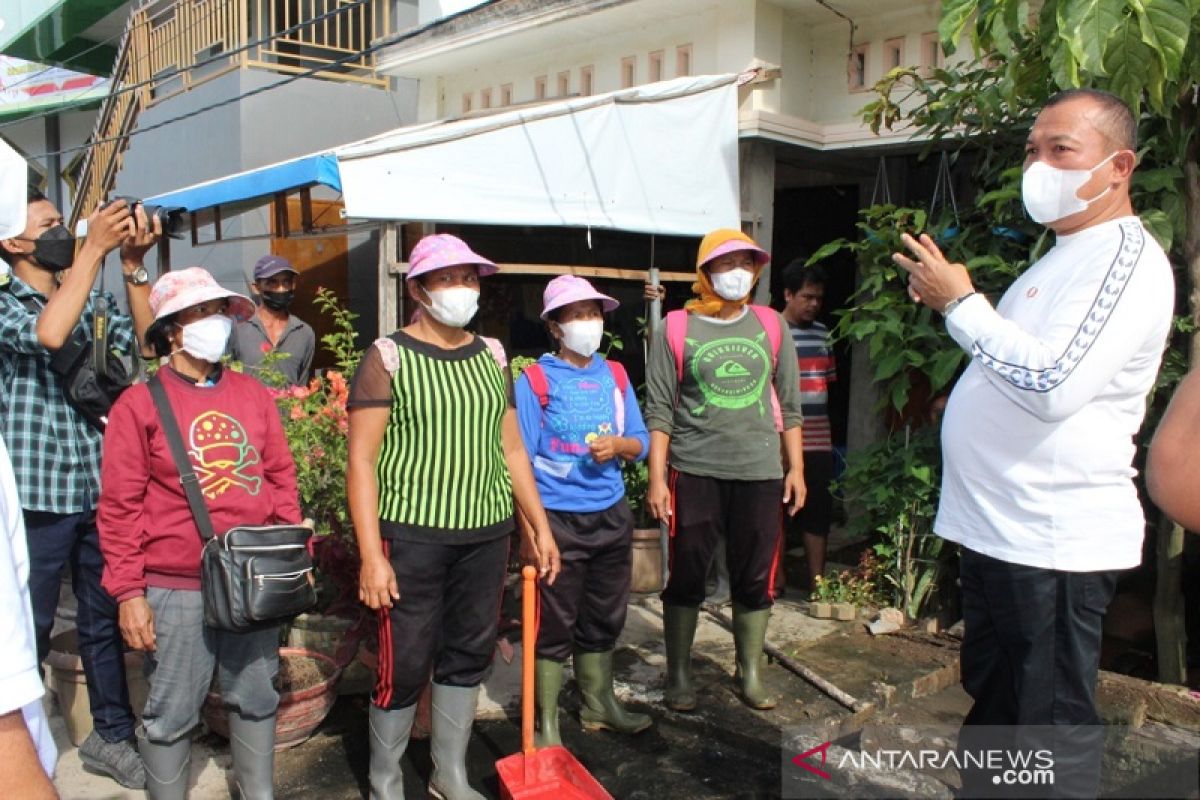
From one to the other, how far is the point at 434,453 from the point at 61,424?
1.33 metres

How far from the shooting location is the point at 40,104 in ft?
53.1

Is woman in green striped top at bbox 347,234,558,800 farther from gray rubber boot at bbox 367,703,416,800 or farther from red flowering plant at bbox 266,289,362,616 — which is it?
red flowering plant at bbox 266,289,362,616

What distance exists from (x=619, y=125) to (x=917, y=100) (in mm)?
1864

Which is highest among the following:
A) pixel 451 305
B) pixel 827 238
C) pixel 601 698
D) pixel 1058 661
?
pixel 827 238

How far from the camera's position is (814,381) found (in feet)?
18.6

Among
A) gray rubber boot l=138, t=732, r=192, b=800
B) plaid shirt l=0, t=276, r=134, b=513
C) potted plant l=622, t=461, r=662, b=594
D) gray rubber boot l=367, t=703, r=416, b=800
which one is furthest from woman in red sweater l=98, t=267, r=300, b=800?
potted plant l=622, t=461, r=662, b=594

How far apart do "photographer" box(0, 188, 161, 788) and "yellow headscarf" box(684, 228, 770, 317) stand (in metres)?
2.13

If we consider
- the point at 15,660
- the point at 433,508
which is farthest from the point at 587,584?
the point at 15,660

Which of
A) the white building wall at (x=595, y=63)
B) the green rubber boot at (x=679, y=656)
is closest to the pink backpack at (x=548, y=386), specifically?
the green rubber boot at (x=679, y=656)

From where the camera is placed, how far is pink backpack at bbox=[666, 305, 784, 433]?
4078 mm

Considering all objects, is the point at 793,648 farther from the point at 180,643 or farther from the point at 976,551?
the point at 180,643

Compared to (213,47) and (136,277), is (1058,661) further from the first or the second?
(213,47)

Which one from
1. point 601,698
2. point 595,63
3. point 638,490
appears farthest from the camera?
point 595,63

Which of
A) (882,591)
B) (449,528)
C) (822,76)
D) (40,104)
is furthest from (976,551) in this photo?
(40,104)
